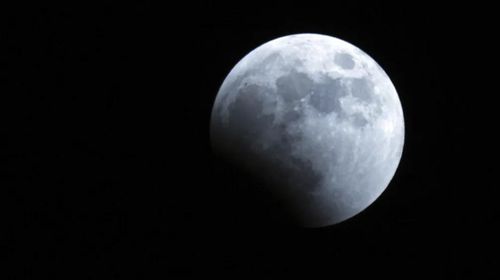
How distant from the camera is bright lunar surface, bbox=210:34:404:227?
11.2 feet

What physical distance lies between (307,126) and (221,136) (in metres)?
0.78

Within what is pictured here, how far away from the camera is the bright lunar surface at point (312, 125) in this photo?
135 inches

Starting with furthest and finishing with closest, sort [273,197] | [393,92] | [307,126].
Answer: [393,92] → [273,197] → [307,126]

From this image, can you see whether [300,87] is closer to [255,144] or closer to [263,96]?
[263,96]

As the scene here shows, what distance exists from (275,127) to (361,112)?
2.34 feet

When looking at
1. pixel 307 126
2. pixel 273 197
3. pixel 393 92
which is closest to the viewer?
pixel 307 126

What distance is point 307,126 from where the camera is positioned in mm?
3406

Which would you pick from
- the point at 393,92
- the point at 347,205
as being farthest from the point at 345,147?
the point at 393,92

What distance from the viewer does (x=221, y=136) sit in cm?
376

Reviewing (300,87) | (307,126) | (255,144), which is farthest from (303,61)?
(255,144)

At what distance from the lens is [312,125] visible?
3.41 meters

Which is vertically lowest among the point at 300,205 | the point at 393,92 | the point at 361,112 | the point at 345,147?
the point at 300,205

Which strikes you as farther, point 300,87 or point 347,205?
point 347,205

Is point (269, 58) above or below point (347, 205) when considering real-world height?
above
